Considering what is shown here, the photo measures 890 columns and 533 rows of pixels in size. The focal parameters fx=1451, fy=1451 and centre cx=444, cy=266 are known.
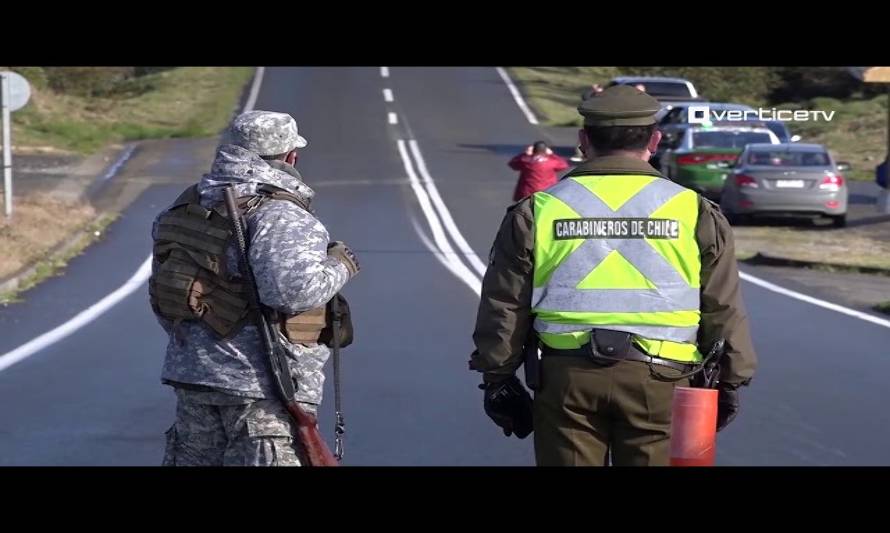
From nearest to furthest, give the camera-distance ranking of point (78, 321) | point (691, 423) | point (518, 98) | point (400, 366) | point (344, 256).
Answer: point (691, 423) < point (344, 256) < point (400, 366) < point (78, 321) < point (518, 98)

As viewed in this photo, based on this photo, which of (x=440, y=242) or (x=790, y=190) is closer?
(x=440, y=242)

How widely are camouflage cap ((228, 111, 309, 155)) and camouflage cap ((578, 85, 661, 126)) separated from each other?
1011 mm

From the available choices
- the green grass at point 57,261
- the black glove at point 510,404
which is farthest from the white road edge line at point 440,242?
the black glove at point 510,404

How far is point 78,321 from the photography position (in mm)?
13305

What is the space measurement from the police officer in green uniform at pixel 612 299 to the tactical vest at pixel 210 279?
2.16 feet

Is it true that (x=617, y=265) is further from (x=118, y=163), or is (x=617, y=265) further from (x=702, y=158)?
(x=118, y=163)

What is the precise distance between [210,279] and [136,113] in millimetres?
36259

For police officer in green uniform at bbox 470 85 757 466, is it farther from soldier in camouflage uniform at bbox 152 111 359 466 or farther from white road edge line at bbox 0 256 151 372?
white road edge line at bbox 0 256 151 372

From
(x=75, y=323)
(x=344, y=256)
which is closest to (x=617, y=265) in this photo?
(x=344, y=256)

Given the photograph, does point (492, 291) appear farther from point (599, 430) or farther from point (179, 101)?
point (179, 101)

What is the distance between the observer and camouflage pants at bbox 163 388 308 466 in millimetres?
4785

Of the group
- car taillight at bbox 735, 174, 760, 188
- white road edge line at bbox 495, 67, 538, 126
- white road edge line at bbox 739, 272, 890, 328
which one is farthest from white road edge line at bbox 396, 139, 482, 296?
white road edge line at bbox 495, 67, 538, 126

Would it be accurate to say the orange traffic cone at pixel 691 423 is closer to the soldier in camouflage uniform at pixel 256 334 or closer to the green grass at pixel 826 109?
the soldier in camouflage uniform at pixel 256 334

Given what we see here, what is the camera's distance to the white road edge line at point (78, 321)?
11.4 metres
